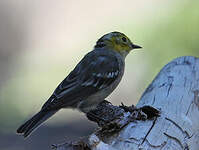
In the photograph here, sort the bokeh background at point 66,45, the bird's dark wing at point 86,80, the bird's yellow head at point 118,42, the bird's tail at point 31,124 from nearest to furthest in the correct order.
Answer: the bird's tail at point 31,124 < the bird's dark wing at point 86,80 < the bird's yellow head at point 118,42 < the bokeh background at point 66,45

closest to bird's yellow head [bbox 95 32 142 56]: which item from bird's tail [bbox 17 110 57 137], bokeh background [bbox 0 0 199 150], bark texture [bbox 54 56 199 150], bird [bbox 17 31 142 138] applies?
bird [bbox 17 31 142 138]

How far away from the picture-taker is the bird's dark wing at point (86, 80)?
5.43 meters

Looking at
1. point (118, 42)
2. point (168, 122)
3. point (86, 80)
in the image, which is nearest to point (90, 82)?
point (86, 80)

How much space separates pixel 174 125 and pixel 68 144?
930 millimetres

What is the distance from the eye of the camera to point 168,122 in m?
4.25

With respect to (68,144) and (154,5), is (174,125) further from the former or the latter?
(154,5)

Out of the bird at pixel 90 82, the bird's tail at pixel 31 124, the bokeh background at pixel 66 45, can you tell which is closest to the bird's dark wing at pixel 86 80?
the bird at pixel 90 82

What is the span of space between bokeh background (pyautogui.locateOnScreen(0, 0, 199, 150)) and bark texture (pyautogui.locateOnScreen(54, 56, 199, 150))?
268 centimetres

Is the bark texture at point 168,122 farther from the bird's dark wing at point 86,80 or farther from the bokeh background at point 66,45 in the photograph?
the bokeh background at point 66,45

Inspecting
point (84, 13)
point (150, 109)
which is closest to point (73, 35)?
point (84, 13)

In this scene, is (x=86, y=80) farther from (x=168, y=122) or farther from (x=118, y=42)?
(x=168, y=122)

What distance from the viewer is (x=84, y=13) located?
10.3 metres

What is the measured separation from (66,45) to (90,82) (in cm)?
404

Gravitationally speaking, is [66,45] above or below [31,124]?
above
